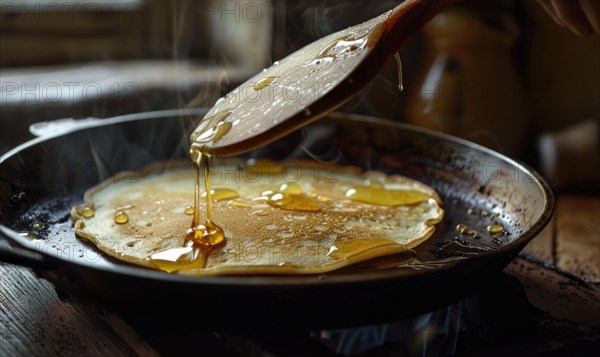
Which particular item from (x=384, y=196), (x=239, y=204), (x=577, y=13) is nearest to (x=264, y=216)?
(x=239, y=204)

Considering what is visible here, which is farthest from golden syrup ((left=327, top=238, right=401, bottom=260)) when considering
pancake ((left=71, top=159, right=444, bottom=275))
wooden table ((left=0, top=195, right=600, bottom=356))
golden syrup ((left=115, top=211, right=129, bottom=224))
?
golden syrup ((left=115, top=211, right=129, bottom=224))

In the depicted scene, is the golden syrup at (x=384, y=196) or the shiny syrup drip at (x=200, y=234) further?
the golden syrup at (x=384, y=196)

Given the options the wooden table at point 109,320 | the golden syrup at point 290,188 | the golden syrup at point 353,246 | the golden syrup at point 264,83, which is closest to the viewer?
the wooden table at point 109,320

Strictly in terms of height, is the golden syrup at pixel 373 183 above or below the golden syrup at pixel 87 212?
below

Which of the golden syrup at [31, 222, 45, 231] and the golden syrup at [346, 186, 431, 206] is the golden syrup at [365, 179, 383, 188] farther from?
the golden syrup at [31, 222, 45, 231]

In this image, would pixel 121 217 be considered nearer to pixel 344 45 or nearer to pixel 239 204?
pixel 239 204

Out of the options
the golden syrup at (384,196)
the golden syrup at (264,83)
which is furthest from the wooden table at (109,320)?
the golden syrup at (264,83)

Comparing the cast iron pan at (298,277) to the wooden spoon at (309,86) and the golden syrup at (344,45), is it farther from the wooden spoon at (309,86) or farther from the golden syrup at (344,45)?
the golden syrup at (344,45)
